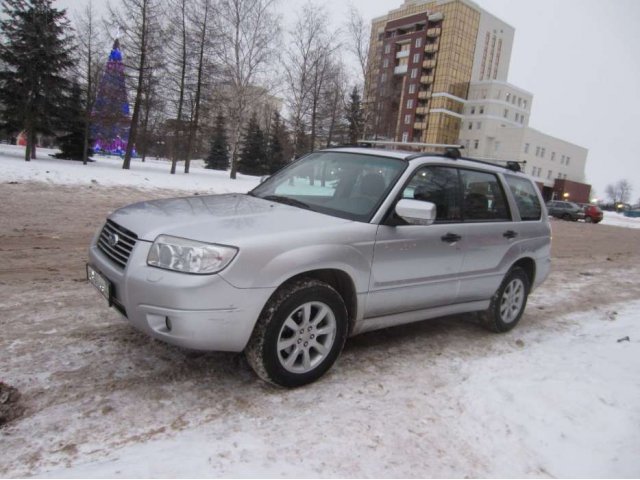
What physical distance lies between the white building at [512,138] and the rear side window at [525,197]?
68.8 meters

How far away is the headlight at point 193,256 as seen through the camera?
9.20ft

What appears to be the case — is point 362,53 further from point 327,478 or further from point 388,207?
point 327,478

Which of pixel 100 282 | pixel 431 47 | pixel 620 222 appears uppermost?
pixel 431 47

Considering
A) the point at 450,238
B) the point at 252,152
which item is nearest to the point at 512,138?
the point at 252,152

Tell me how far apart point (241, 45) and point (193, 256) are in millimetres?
28619

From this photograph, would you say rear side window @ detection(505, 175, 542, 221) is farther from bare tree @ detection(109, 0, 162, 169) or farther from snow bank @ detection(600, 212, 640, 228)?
snow bank @ detection(600, 212, 640, 228)

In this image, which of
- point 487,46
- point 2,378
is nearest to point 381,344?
point 2,378

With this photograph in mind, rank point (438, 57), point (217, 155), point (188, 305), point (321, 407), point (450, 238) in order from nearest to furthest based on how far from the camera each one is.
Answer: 1. point (188, 305)
2. point (321, 407)
3. point (450, 238)
4. point (217, 155)
5. point (438, 57)

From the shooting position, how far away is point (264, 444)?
8.44 ft

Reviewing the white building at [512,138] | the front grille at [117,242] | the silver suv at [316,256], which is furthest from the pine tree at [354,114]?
the white building at [512,138]

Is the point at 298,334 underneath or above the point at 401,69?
underneath

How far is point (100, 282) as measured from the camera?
3.33 meters

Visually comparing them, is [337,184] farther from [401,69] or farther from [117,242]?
[401,69]

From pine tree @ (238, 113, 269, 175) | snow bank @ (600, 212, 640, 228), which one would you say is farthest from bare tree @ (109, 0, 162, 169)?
snow bank @ (600, 212, 640, 228)
